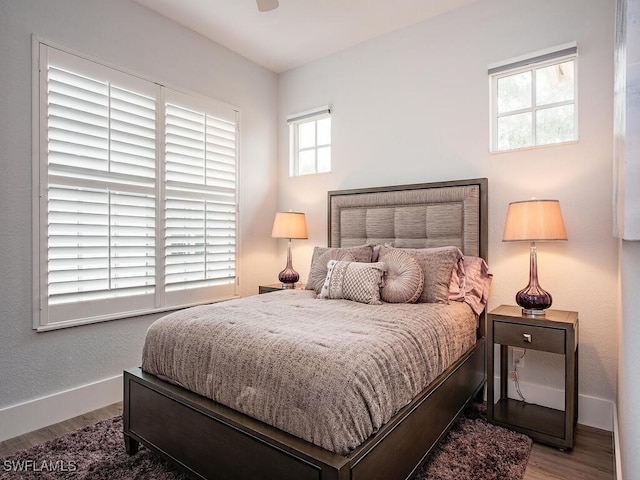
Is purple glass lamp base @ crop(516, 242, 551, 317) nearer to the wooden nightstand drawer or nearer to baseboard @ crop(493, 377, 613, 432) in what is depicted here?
the wooden nightstand drawer

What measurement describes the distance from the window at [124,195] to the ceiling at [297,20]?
2.04 feet

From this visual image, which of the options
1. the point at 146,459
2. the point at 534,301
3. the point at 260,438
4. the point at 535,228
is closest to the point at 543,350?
the point at 534,301

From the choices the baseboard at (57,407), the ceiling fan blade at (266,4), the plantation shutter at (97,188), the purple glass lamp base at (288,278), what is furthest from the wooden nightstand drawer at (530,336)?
the baseboard at (57,407)

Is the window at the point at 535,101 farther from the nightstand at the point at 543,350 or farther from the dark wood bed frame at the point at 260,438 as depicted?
the dark wood bed frame at the point at 260,438

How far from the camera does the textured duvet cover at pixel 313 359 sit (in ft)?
4.33

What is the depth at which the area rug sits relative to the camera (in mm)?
1858

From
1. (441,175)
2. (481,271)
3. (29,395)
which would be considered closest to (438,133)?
(441,175)

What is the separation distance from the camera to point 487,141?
285 cm

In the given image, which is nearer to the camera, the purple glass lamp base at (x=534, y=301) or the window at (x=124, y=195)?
the purple glass lamp base at (x=534, y=301)

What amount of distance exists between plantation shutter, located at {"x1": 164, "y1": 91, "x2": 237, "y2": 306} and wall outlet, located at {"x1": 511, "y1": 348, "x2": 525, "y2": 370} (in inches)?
98.8

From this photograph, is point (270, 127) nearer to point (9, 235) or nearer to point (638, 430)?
point (9, 235)

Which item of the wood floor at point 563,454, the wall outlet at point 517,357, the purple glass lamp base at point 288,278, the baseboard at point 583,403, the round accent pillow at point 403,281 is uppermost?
the round accent pillow at point 403,281

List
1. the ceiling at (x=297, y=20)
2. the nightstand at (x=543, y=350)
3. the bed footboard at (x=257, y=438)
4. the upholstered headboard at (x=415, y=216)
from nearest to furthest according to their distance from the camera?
the bed footboard at (x=257, y=438) → the nightstand at (x=543, y=350) → the upholstered headboard at (x=415, y=216) → the ceiling at (x=297, y=20)

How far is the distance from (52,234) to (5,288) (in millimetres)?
408
